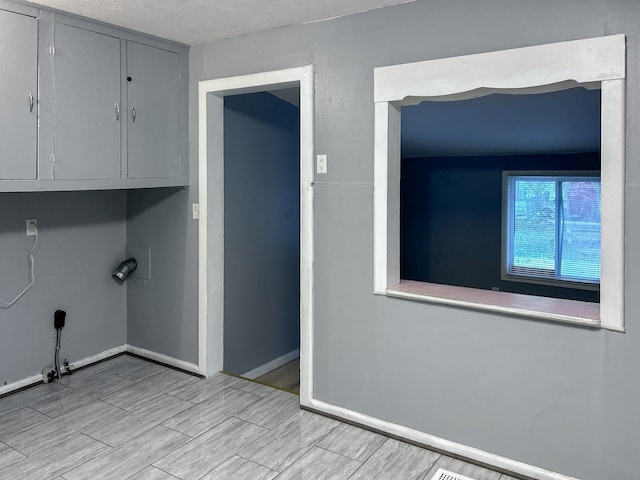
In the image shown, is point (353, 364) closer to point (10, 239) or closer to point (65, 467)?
point (65, 467)

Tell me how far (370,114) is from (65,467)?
231cm

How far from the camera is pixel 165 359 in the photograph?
3832 millimetres

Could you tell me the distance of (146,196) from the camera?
3.82 metres

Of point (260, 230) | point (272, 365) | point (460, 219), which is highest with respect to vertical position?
point (460, 219)

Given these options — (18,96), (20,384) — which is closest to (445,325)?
(18,96)

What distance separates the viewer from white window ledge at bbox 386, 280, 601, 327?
2.26 metres

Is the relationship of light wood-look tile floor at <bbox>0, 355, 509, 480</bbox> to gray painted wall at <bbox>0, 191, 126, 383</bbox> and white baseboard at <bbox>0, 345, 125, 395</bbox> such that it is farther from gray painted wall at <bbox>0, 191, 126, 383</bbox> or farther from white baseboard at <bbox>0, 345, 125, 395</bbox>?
gray painted wall at <bbox>0, 191, 126, 383</bbox>

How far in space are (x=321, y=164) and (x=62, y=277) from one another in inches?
79.9

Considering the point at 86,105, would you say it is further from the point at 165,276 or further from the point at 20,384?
the point at 20,384

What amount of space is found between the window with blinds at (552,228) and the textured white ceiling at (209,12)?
3.49 m

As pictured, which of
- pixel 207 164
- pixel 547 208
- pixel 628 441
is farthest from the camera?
pixel 547 208

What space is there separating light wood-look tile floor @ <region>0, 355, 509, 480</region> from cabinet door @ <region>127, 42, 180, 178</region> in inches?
56.9

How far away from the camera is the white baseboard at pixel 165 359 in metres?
3.68

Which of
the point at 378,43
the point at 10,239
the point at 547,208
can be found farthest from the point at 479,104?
the point at 10,239
